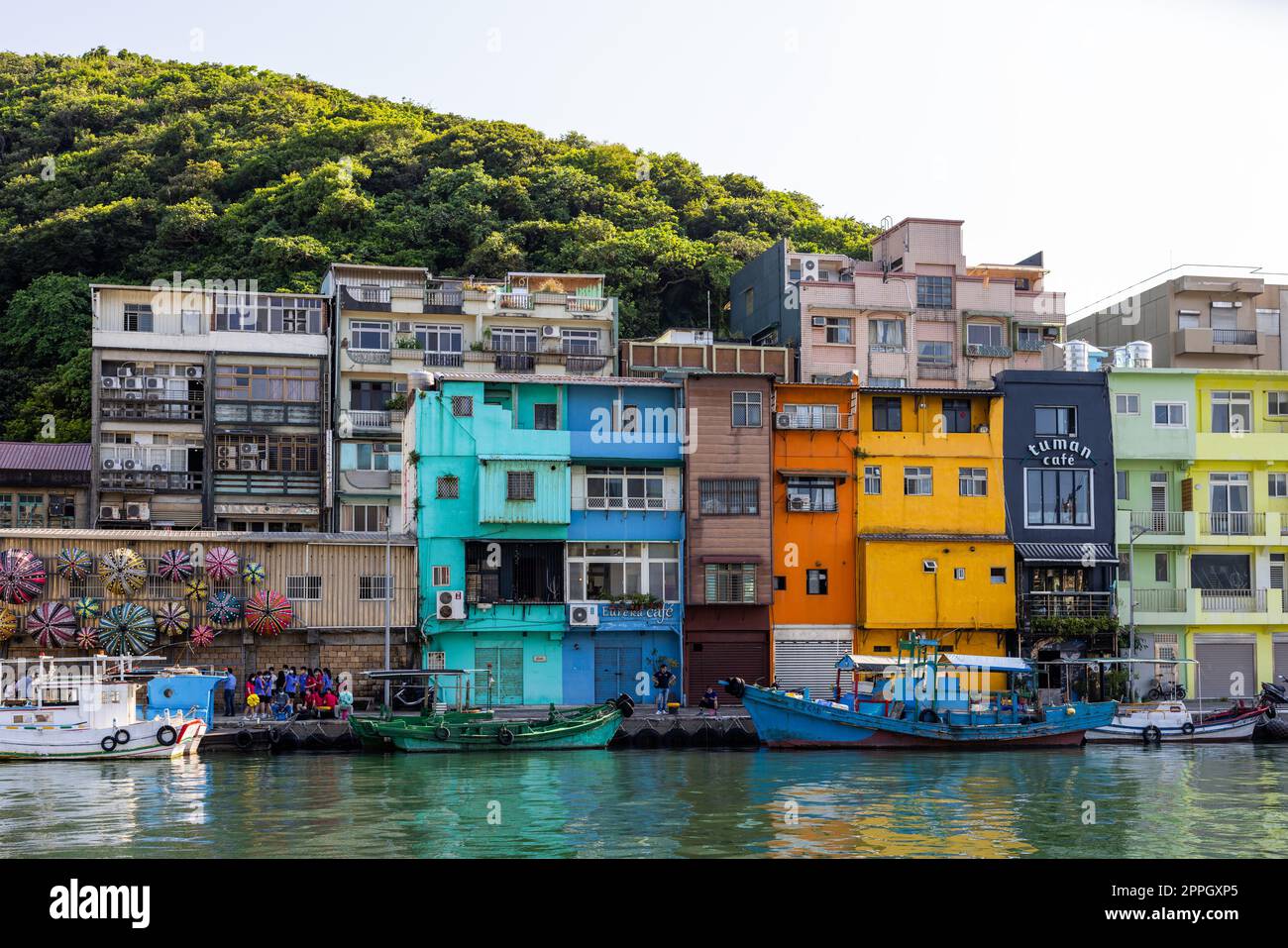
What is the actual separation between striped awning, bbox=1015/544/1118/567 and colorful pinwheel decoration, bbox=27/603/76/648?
32.1 metres

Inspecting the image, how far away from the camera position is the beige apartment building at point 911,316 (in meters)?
59.5

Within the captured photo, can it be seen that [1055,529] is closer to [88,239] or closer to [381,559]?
[381,559]

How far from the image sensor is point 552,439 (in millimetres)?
48094

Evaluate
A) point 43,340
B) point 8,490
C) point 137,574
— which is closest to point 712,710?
point 137,574

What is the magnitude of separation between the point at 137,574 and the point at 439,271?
29005 mm

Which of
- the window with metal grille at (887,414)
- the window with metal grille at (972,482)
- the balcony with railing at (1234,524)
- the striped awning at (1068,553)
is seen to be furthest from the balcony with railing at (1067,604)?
the window with metal grille at (887,414)

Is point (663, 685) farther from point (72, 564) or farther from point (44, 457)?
point (44, 457)

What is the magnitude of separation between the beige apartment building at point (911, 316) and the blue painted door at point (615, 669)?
16.2 meters

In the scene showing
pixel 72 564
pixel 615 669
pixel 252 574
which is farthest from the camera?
pixel 615 669

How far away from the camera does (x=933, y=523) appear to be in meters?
51.1

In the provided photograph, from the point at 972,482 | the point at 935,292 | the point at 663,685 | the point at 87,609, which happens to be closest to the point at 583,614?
the point at 663,685

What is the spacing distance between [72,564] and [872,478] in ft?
89.6

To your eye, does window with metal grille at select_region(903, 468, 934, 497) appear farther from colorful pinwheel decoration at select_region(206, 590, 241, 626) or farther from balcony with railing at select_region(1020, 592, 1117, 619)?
colorful pinwheel decoration at select_region(206, 590, 241, 626)

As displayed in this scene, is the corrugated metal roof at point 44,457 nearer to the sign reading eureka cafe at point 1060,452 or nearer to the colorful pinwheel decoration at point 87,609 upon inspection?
the colorful pinwheel decoration at point 87,609
